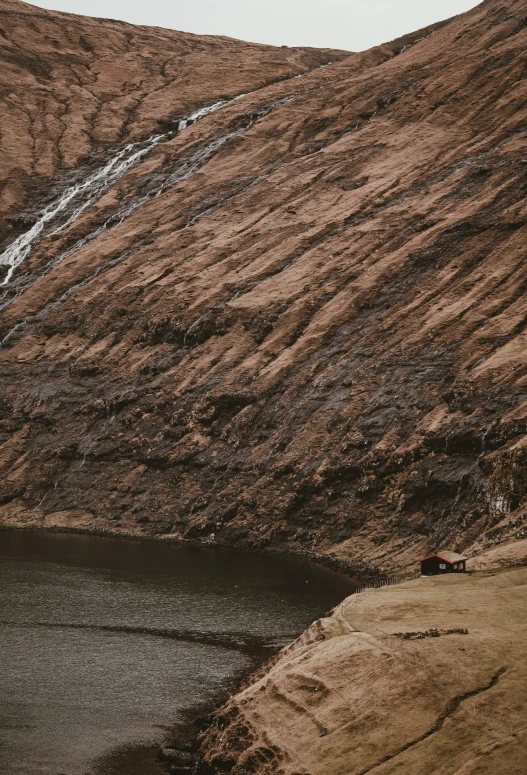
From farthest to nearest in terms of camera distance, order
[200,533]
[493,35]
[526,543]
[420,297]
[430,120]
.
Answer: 1. [493,35]
2. [430,120]
3. [420,297]
4. [200,533]
5. [526,543]

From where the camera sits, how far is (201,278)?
362 feet

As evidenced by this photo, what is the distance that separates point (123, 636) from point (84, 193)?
99898 millimetres

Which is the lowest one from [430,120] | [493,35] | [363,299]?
[363,299]

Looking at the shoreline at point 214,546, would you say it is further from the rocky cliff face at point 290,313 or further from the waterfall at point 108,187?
the waterfall at point 108,187

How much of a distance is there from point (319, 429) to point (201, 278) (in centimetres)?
3300

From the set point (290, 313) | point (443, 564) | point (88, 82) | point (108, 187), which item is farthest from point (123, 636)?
point (88, 82)

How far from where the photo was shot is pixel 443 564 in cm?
5509

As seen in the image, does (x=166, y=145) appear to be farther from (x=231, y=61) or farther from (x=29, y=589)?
(x=29, y=589)

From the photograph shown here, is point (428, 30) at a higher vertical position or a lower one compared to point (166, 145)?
higher

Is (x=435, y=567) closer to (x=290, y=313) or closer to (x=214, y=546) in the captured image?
(x=214, y=546)

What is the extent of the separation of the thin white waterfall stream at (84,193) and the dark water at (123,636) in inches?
2353

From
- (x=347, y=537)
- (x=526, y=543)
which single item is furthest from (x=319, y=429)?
(x=526, y=543)

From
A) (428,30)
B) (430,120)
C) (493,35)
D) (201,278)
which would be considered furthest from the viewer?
(428,30)

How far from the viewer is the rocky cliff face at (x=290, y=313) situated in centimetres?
7850
